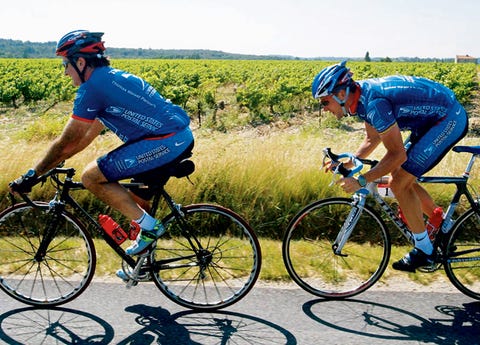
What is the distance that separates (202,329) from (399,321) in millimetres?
1430

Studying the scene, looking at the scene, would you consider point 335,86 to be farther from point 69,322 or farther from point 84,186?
point 69,322

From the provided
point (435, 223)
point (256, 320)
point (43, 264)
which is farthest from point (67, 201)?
point (435, 223)

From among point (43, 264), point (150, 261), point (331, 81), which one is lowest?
point (43, 264)

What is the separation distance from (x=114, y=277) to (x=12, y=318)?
969 millimetres

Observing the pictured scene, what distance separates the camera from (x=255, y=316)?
414cm

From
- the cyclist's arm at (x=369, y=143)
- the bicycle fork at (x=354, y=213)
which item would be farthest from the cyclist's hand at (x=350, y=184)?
the cyclist's arm at (x=369, y=143)

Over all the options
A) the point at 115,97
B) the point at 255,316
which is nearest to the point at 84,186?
the point at 115,97

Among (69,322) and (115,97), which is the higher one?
(115,97)

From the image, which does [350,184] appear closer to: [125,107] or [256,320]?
[256,320]

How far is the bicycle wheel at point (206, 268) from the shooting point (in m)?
4.28

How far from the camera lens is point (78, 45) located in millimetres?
3820

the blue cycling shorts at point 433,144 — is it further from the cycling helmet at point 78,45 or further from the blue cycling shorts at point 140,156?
the cycling helmet at point 78,45

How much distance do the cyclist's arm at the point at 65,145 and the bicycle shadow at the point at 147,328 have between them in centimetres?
109

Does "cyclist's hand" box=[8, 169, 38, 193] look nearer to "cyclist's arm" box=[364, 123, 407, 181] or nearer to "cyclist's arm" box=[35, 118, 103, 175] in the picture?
"cyclist's arm" box=[35, 118, 103, 175]
